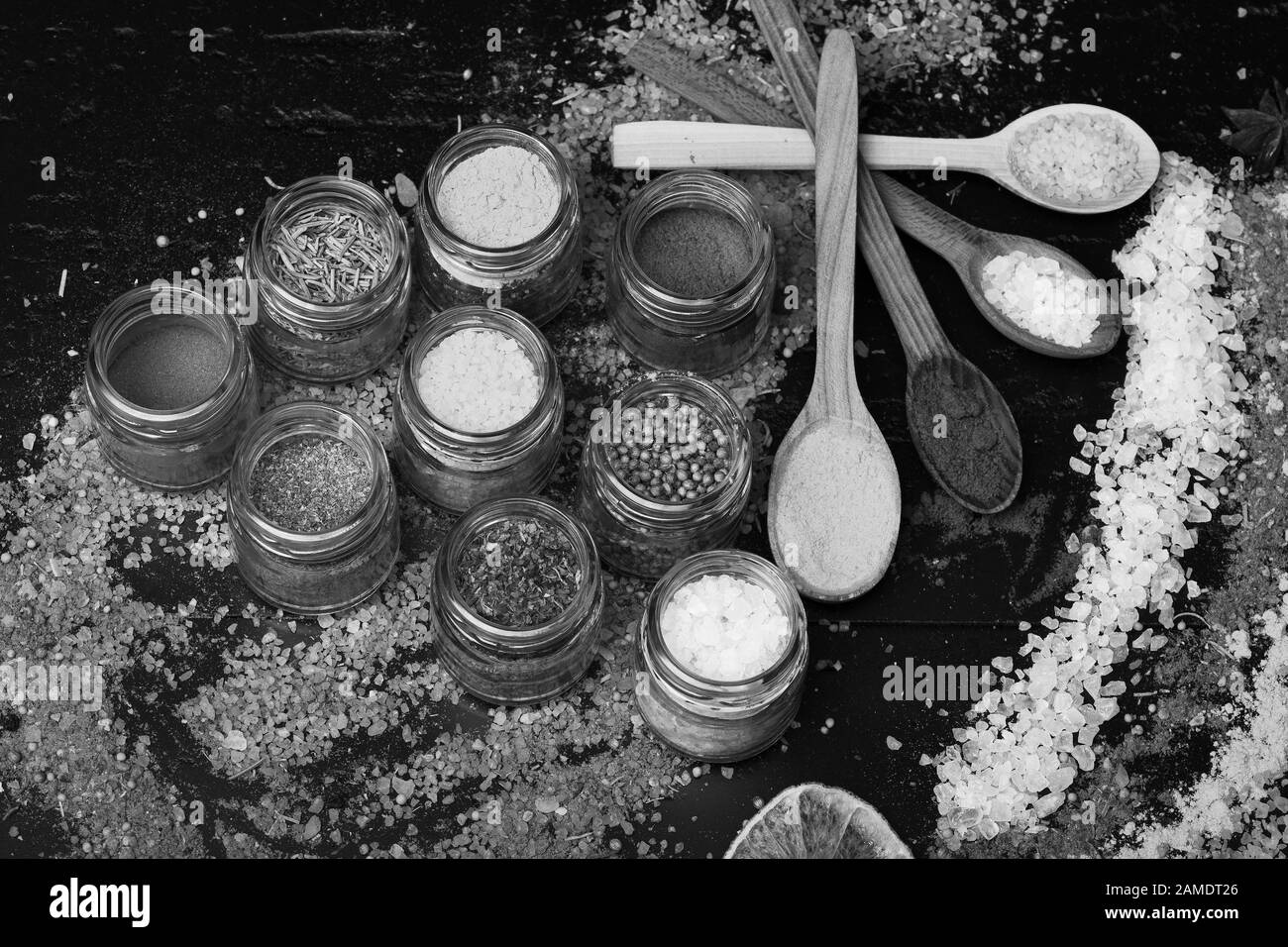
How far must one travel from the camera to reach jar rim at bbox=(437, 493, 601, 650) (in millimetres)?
3205

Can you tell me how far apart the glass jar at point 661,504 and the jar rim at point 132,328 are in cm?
72

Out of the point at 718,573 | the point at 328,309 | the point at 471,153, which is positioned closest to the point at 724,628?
the point at 718,573

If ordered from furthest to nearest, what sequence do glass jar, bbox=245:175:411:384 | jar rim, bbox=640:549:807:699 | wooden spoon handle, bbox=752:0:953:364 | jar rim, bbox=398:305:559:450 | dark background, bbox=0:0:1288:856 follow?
wooden spoon handle, bbox=752:0:953:364 < dark background, bbox=0:0:1288:856 < glass jar, bbox=245:175:411:384 < jar rim, bbox=398:305:559:450 < jar rim, bbox=640:549:807:699

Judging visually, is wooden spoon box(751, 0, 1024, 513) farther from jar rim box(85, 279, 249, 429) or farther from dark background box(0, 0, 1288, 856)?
jar rim box(85, 279, 249, 429)

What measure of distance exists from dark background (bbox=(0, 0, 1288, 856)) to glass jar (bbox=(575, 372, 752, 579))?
191 mm

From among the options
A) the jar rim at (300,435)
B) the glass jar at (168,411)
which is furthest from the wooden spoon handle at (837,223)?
the glass jar at (168,411)

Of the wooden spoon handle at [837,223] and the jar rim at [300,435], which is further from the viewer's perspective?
the wooden spoon handle at [837,223]

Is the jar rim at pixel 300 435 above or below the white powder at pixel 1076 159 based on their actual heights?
below

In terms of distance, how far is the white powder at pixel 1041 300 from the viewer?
3.69m

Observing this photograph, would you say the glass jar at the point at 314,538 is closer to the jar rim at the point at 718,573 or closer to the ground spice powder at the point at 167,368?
the ground spice powder at the point at 167,368

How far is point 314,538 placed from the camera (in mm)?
3232

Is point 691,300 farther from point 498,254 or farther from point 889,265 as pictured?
point 889,265

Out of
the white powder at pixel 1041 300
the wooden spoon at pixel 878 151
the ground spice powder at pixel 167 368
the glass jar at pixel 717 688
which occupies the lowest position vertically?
the glass jar at pixel 717 688

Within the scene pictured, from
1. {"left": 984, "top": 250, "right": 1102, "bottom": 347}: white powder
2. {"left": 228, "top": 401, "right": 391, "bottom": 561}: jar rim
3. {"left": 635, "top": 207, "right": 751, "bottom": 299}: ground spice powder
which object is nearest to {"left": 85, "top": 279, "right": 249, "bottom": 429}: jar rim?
{"left": 228, "top": 401, "right": 391, "bottom": 561}: jar rim
